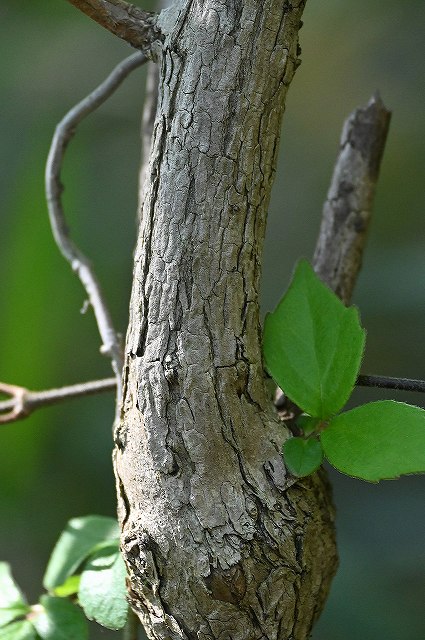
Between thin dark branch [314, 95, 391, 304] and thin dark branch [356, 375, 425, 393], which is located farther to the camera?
thin dark branch [314, 95, 391, 304]

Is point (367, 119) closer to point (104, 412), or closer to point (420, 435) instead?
point (420, 435)

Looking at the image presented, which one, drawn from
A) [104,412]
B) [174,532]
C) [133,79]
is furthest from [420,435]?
[133,79]

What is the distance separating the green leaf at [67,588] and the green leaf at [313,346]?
19 centimetres

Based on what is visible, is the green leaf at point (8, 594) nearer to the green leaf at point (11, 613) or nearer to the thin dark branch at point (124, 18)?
the green leaf at point (11, 613)

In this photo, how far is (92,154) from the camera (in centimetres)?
113

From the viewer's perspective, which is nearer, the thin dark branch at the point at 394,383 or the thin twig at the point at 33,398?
the thin dark branch at the point at 394,383

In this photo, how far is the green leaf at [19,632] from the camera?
380 mm

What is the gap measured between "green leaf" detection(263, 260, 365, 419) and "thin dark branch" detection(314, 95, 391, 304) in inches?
4.1

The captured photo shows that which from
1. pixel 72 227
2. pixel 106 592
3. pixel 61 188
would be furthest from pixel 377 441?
pixel 72 227

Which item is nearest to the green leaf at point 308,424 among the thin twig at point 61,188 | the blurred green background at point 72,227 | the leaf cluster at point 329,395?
the leaf cluster at point 329,395

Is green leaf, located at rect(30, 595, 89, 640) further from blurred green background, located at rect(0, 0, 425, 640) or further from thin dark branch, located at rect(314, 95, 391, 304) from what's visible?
blurred green background, located at rect(0, 0, 425, 640)

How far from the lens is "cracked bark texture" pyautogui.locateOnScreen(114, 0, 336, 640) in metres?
0.32

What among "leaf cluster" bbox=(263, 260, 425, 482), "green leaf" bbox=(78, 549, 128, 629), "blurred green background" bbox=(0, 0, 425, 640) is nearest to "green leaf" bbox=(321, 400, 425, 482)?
"leaf cluster" bbox=(263, 260, 425, 482)

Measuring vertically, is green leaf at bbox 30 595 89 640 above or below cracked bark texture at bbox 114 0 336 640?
below
